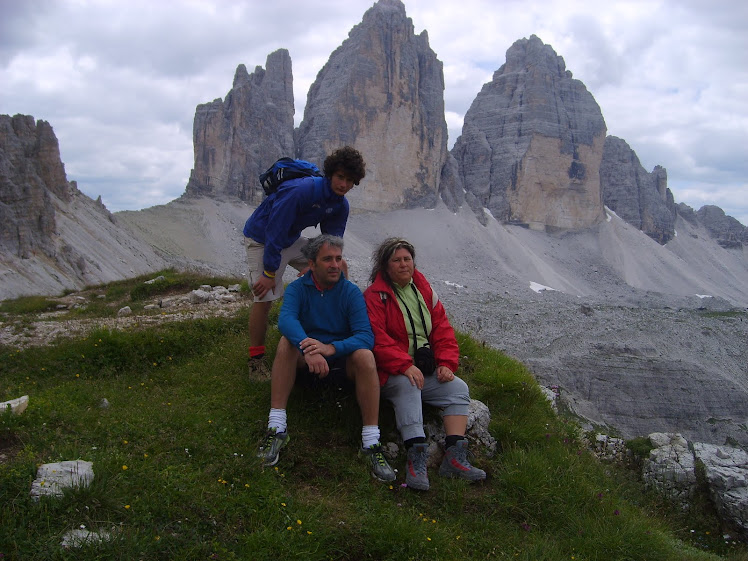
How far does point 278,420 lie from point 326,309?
121 cm

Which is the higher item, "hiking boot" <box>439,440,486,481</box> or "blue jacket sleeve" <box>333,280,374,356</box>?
"blue jacket sleeve" <box>333,280,374,356</box>

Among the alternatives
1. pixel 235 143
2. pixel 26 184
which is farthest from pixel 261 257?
pixel 235 143

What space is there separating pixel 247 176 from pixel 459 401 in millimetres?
76845

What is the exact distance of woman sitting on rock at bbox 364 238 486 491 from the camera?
4832 mm

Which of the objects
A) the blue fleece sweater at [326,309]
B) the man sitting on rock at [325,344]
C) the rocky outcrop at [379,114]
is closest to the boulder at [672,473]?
the man sitting on rock at [325,344]

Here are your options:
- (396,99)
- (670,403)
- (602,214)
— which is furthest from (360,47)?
(670,403)

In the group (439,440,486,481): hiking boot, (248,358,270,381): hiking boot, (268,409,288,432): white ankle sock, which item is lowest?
(439,440,486,481): hiking boot

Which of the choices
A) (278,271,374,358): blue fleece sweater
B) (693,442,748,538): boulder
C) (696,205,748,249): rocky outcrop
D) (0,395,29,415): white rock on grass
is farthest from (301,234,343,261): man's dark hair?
(696,205,748,249): rocky outcrop

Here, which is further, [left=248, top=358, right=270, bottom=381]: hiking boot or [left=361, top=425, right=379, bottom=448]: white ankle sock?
[left=248, top=358, right=270, bottom=381]: hiking boot

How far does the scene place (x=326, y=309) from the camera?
208 inches

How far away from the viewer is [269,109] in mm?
82938

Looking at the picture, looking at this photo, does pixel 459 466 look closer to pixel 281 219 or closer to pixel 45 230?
pixel 281 219

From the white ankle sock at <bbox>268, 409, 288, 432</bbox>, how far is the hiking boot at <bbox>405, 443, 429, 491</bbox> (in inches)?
47.1

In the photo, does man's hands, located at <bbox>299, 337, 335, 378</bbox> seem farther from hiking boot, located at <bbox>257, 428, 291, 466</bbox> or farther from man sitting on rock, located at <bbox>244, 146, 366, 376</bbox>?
man sitting on rock, located at <bbox>244, 146, 366, 376</bbox>
